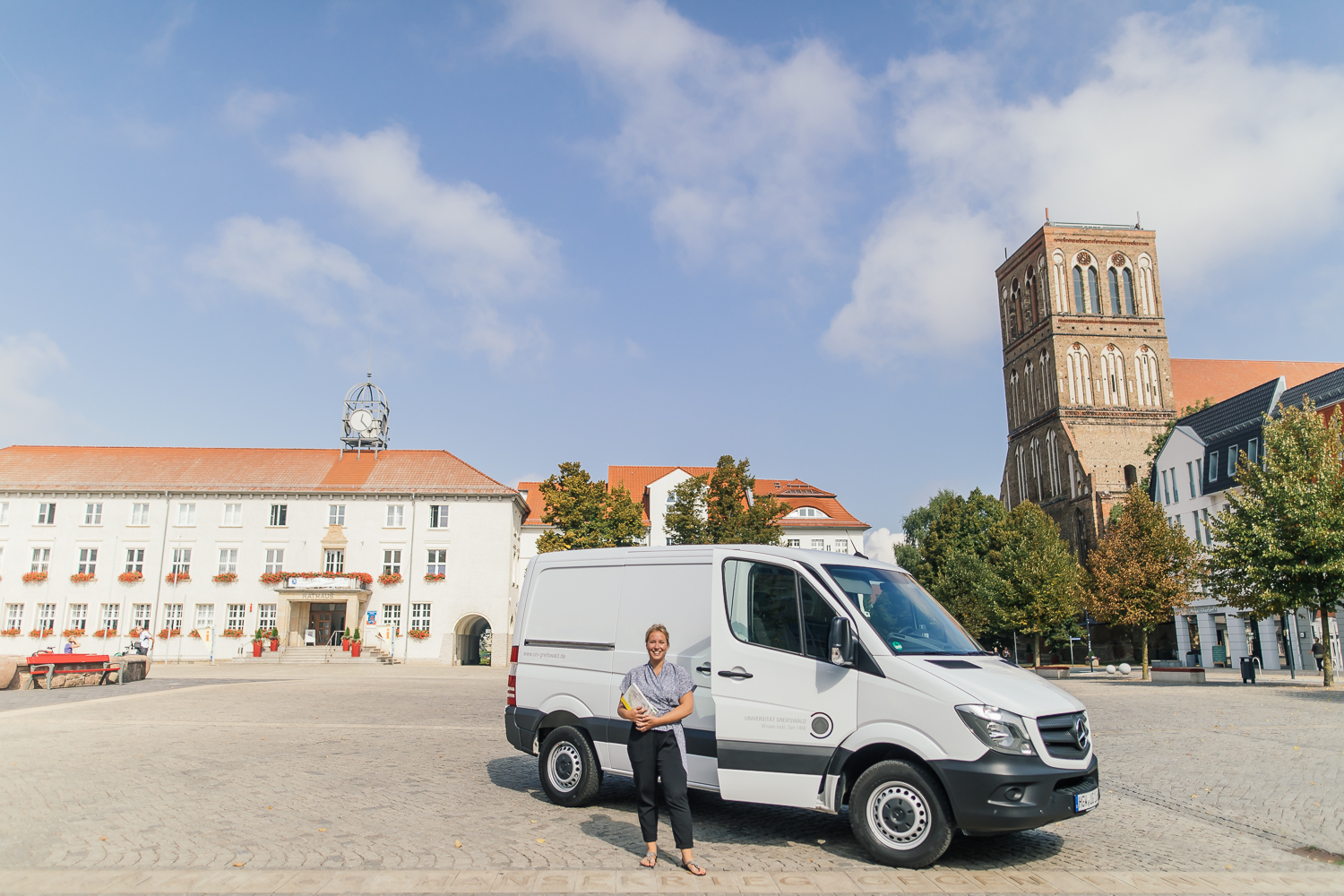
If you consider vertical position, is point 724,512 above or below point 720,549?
above

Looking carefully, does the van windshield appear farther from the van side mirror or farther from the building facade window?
the building facade window

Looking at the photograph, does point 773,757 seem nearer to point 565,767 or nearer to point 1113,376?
point 565,767

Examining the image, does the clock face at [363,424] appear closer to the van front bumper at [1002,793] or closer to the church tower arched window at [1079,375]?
the church tower arched window at [1079,375]

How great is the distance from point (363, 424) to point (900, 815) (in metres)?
58.1

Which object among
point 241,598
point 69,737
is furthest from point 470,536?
point 69,737

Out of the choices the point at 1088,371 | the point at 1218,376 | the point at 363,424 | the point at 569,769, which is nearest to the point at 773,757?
the point at 569,769

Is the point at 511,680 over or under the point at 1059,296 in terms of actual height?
under

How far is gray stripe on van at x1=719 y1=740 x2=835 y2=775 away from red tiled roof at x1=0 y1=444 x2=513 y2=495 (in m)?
47.6

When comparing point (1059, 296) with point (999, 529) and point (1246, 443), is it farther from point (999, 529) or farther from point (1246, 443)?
point (1246, 443)

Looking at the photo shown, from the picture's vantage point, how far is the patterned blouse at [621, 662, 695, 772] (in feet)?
20.6

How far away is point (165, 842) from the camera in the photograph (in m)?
6.86

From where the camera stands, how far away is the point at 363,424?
5966 centimetres

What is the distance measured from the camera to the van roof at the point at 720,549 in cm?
738

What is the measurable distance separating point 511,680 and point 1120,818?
5.99 meters
